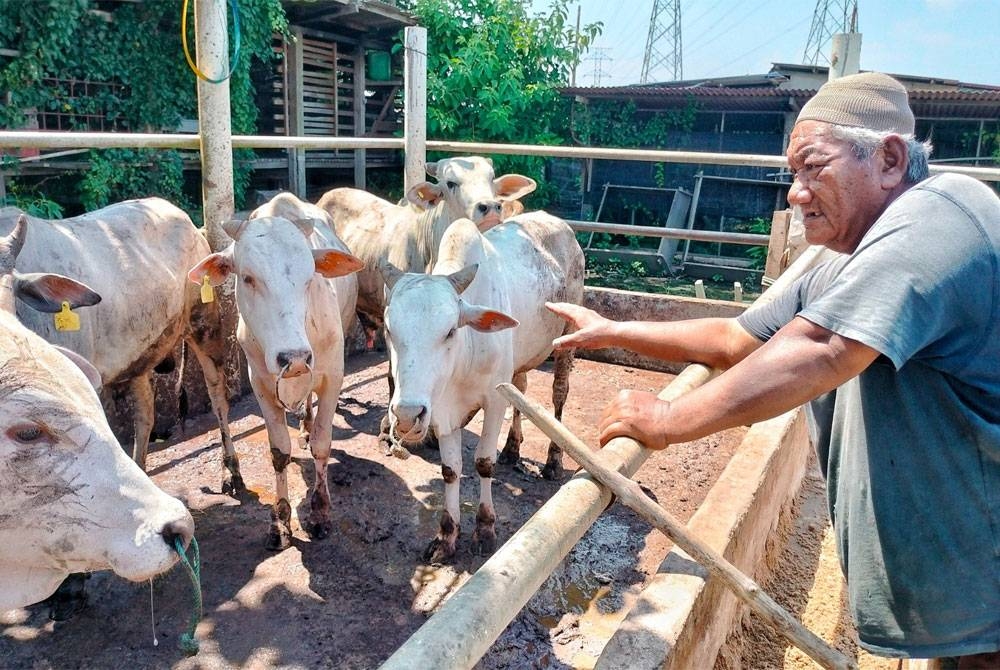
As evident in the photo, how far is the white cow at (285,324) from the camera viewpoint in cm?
356

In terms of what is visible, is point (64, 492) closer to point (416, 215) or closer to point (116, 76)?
point (416, 215)

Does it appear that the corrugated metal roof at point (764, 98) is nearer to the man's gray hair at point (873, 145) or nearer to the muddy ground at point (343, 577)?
the muddy ground at point (343, 577)

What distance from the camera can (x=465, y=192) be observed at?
5438 millimetres

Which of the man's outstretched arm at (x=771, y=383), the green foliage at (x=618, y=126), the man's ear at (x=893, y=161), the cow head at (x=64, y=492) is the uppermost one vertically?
the green foliage at (x=618, y=126)

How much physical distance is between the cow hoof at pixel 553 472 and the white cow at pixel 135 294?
1.90m

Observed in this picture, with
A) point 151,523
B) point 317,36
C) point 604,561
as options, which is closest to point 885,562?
point 151,523

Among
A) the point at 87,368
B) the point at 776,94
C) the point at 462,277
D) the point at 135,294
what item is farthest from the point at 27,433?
the point at 776,94

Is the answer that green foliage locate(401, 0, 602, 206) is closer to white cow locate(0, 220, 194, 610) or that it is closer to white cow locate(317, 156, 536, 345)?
white cow locate(317, 156, 536, 345)

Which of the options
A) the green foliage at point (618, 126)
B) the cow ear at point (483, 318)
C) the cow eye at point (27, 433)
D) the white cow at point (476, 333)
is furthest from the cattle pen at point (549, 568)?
the green foliage at point (618, 126)

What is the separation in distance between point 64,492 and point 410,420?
4.42 ft

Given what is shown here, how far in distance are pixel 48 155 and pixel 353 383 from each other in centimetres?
572

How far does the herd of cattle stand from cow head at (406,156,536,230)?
0.6 inches

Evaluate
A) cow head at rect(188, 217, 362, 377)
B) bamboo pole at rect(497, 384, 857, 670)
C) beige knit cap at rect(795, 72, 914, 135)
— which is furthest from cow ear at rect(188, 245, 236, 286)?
beige knit cap at rect(795, 72, 914, 135)

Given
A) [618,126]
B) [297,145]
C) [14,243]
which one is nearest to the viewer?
[14,243]
